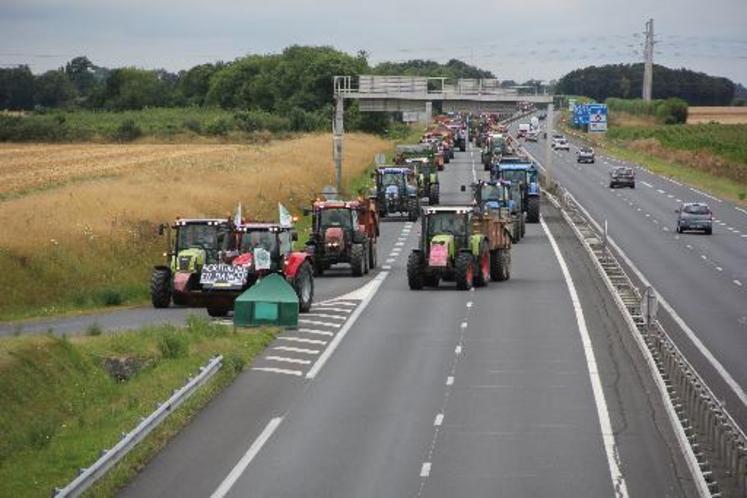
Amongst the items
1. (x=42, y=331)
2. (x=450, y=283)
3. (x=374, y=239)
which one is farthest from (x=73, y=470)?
(x=374, y=239)

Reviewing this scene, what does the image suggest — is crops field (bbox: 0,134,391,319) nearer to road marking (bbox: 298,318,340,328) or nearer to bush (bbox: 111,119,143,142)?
road marking (bbox: 298,318,340,328)

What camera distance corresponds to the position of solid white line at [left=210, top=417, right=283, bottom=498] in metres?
21.9

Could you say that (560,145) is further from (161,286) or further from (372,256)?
(161,286)

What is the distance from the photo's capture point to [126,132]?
14962 cm

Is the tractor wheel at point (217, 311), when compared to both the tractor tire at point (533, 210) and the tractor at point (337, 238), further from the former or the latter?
the tractor tire at point (533, 210)

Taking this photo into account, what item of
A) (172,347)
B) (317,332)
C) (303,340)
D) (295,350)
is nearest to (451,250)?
(317,332)

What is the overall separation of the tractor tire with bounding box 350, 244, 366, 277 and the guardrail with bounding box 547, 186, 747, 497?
37.7 ft

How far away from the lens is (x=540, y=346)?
1422 inches

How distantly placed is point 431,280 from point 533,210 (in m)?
27.2

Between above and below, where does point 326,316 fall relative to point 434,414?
below

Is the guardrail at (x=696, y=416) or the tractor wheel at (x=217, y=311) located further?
the tractor wheel at (x=217, y=311)

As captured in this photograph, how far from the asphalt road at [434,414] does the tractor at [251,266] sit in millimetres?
1514

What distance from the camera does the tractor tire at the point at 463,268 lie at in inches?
1813

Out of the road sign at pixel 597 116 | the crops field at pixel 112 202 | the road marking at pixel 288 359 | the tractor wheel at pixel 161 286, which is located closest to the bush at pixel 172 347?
the road marking at pixel 288 359
